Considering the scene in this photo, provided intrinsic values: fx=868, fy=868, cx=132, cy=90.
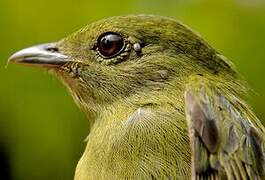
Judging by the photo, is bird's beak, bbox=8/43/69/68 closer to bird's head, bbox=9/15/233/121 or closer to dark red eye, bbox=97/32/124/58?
bird's head, bbox=9/15/233/121

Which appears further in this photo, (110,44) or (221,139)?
(110,44)

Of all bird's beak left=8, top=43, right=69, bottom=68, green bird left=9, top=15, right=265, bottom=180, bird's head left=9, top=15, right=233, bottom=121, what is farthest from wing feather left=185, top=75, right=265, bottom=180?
bird's beak left=8, top=43, right=69, bottom=68

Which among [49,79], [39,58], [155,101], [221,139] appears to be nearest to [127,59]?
[155,101]

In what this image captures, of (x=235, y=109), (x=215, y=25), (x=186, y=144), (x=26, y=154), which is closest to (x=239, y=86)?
(x=235, y=109)

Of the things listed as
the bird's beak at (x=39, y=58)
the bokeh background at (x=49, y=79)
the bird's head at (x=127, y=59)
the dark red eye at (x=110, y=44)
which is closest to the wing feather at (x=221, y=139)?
the bird's head at (x=127, y=59)

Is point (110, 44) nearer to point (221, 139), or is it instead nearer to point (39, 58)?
point (39, 58)

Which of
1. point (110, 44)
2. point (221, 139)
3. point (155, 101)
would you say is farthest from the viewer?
point (110, 44)
